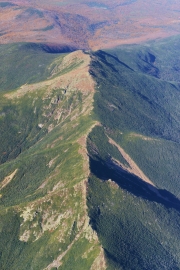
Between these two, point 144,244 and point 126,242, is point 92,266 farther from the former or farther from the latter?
point 144,244

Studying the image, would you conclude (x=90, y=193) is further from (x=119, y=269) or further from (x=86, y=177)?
(x=119, y=269)

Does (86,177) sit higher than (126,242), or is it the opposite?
(86,177)

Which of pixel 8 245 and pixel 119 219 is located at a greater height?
pixel 119 219

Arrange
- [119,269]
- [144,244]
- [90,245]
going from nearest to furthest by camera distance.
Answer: [119,269] < [90,245] < [144,244]

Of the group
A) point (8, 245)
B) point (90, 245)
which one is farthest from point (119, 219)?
point (8, 245)

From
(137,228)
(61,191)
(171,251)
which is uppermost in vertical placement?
(61,191)

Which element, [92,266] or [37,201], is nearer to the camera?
[92,266]

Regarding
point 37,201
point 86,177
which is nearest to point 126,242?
point 86,177

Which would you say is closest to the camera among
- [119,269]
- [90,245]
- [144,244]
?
[119,269]

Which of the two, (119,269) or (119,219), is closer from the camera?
(119,269)
